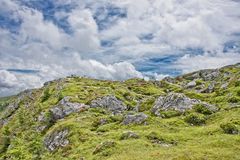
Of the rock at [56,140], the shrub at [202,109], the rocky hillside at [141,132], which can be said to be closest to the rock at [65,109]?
the rocky hillside at [141,132]

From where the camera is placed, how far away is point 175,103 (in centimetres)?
8650

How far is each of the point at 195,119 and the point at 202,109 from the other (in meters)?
6.98

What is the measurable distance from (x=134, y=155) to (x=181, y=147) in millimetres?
8092

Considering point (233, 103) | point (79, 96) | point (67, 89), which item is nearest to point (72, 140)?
point (233, 103)

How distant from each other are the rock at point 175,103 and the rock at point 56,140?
22327 millimetres

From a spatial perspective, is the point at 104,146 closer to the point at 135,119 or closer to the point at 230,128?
the point at 135,119

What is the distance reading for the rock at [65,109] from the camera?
109 metres

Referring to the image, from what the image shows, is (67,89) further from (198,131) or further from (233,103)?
(198,131)

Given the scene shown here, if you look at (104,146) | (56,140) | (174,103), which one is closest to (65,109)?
(56,140)

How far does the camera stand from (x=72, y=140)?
73562 millimetres

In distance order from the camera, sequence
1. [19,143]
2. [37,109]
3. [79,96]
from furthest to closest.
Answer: [37,109] < [79,96] < [19,143]

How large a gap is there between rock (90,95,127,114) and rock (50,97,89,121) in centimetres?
335

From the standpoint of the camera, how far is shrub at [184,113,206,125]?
73.0 metres

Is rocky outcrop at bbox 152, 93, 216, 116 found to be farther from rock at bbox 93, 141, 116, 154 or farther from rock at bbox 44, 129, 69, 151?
rock at bbox 93, 141, 116, 154
